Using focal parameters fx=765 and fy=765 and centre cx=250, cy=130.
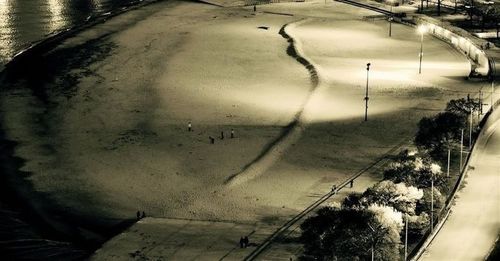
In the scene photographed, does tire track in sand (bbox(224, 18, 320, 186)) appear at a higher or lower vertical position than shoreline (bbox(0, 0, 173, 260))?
higher

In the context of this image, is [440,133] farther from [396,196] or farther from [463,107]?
[396,196]

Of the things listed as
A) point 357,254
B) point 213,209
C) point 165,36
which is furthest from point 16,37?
point 357,254

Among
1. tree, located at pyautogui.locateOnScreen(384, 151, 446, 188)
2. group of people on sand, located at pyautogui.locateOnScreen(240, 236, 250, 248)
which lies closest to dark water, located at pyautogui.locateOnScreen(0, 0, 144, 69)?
tree, located at pyautogui.locateOnScreen(384, 151, 446, 188)

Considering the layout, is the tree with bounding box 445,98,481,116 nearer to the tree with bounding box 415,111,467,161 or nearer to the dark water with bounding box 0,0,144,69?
the tree with bounding box 415,111,467,161

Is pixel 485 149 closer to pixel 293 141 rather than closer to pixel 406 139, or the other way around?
pixel 406 139

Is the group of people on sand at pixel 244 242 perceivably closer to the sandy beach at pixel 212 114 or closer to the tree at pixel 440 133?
the sandy beach at pixel 212 114

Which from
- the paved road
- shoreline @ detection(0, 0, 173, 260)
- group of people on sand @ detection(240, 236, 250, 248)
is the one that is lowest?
shoreline @ detection(0, 0, 173, 260)

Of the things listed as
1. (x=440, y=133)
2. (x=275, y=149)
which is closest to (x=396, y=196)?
(x=440, y=133)
